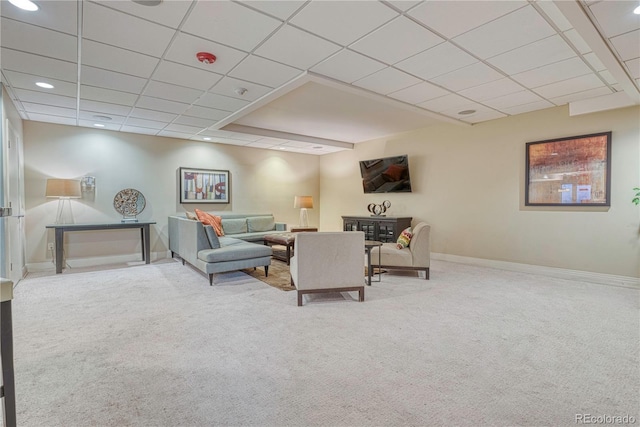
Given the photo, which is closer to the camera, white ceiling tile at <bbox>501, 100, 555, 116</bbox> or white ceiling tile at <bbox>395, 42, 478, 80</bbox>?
white ceiling tile at <bbox>395, 42, 478, 80</bbox>

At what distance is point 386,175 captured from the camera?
668 cm

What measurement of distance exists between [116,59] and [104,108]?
1.84m

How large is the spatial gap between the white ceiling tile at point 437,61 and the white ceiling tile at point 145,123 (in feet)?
13.6

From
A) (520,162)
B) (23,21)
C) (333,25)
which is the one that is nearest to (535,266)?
(520,162)

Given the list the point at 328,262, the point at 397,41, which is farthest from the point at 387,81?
the point at 328,262

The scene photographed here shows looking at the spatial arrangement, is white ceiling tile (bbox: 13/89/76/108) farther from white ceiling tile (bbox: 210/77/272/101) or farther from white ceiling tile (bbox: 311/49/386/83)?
white ceiling tile (bbox: 311/49/386/83)

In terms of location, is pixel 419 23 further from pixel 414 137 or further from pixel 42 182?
pixel 42 182

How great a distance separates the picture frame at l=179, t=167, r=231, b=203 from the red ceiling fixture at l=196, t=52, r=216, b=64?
3.89 metres

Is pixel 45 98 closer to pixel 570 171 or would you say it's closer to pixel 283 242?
pixel 283 242

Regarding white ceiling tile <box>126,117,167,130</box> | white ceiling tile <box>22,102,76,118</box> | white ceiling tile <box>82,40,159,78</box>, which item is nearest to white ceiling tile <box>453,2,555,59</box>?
white ceiling tile <box>82,40,159,78</box>

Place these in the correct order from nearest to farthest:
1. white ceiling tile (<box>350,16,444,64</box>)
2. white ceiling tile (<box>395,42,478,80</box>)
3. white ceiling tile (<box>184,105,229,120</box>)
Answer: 1. white ceiling tile (<box>350,16,444,64</box>)
2. white ceiling tile (<box>395,42,478,80</box>)
3. white ceiling tile (<box>184,105,229,120</box>)

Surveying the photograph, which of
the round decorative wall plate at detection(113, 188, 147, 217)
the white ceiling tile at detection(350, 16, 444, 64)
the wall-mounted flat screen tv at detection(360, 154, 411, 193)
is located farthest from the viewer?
the wall-mounted flat screen tv at detection(360, 154, 411, 193)

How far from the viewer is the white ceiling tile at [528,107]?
4.37 meters

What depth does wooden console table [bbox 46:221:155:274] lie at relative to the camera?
4.78 m
